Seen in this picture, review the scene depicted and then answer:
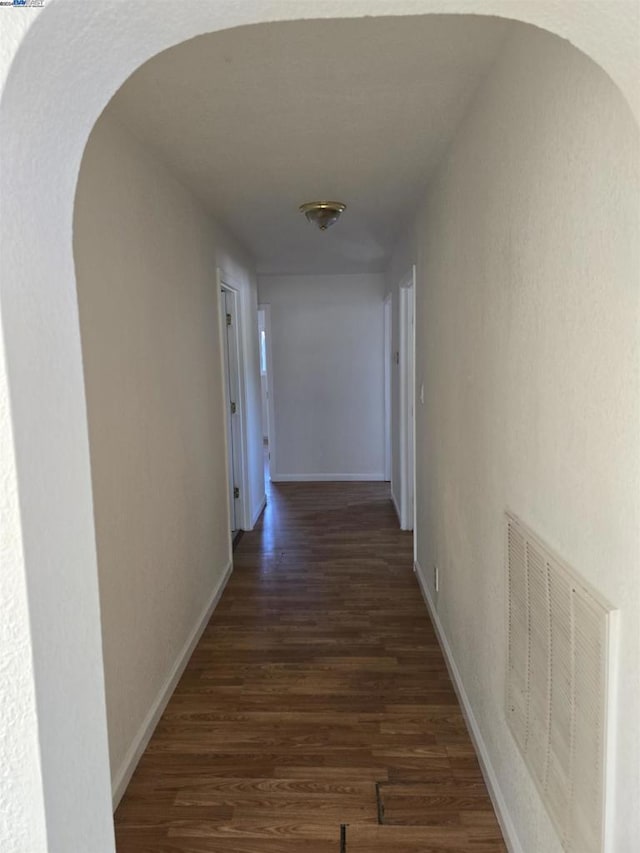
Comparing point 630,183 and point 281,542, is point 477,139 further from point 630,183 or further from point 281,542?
point 281,542

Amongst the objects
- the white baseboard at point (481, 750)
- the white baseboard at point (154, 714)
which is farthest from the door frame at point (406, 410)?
the white baseboard at point (154, 714)

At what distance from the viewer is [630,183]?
932 mm

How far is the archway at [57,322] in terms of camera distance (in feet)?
2.45

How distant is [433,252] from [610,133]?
1.96m

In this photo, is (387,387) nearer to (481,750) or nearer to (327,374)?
(327,374)

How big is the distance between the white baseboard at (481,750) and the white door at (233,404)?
6.80 ft

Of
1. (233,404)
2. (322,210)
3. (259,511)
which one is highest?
(322,210)

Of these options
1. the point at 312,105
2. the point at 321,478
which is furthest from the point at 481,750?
the point at 321,478

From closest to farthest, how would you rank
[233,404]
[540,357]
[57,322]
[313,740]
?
[57,322] → [540,357] → [313,740] → [233,404]

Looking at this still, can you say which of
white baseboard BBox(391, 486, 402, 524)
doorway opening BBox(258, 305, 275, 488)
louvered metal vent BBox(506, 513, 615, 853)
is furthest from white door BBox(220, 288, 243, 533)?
louvered metal vent BBox(506, 513, 615, 853)

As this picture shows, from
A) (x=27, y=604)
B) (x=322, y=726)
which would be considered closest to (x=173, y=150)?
(x=27, y=604)

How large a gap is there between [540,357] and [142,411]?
4.87 feet

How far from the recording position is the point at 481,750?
6.74 feet

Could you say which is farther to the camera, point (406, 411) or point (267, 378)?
point (267, 378)
